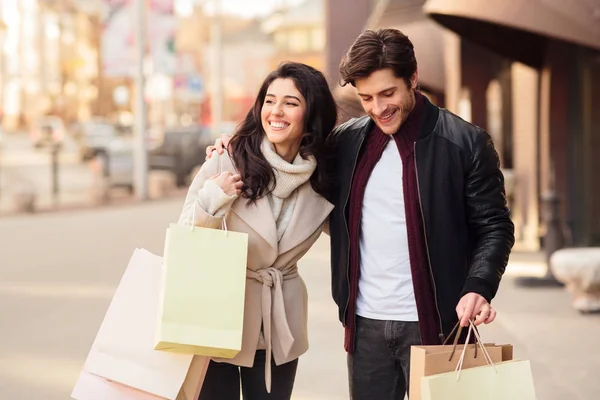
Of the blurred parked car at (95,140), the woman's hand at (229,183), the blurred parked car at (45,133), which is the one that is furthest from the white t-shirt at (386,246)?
the blurred parked car at (45,133)

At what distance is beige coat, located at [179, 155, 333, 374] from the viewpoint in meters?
3.74

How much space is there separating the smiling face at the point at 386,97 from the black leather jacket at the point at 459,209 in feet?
0.34

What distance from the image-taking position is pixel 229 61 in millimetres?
115312

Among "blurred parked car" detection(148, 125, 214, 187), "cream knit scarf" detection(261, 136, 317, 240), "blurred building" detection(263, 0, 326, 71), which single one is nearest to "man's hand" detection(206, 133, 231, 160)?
"cream knit scarf" detection(261, 136, 317, 240)

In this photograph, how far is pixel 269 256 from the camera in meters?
3.77

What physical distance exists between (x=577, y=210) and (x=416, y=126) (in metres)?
10.4

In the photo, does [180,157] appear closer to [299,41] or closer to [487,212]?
[487,212]

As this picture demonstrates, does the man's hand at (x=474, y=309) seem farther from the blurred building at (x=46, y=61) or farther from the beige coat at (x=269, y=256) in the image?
the blurred building at (x=46, y=61)

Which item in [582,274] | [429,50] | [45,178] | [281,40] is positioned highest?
[281,40]

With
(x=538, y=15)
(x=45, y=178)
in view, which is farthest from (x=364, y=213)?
(x=45, y=178)

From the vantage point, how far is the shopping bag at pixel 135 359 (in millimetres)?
3586

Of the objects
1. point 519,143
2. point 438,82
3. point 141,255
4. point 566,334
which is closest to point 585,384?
point 566,334

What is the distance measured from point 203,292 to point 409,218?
2.32 ft

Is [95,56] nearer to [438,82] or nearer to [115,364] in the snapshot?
[438,82]
